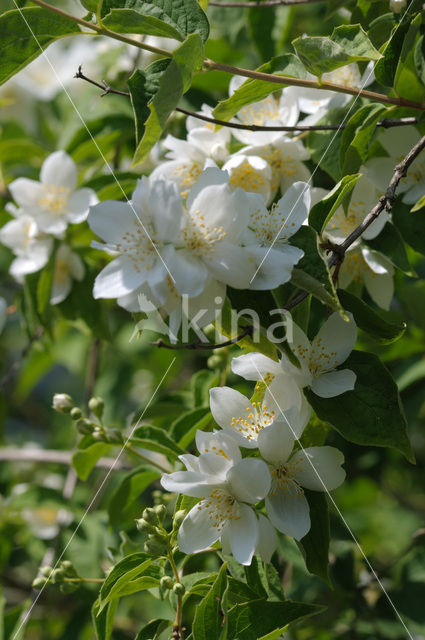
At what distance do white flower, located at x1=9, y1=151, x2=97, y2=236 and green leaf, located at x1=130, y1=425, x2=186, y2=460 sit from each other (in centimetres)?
60

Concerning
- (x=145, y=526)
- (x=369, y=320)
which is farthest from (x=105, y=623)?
(x=369, y=320)

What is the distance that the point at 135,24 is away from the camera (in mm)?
1141

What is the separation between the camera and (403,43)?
1193mm

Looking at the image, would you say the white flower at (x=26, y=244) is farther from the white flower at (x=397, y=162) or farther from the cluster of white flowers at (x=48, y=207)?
the white flower at (x=397, y=162)

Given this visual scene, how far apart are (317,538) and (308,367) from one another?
0.28 meters

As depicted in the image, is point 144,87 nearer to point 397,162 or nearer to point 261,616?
point 397,162

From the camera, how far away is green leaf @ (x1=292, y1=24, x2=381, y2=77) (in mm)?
1145

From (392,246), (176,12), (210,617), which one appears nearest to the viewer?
(210,617)

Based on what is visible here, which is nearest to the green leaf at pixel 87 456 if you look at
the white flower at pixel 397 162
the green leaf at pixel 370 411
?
the green leaf at pixel 370 411

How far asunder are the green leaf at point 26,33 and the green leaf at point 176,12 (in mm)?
87

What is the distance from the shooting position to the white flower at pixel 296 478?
1.12 m

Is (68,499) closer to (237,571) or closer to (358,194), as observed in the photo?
(237,571)

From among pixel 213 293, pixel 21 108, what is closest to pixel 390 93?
pixel 213 293

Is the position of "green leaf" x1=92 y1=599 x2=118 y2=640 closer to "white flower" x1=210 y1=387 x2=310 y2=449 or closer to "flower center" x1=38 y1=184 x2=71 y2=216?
"white flower" x1=210 y1=387 x2=310 y2=449
